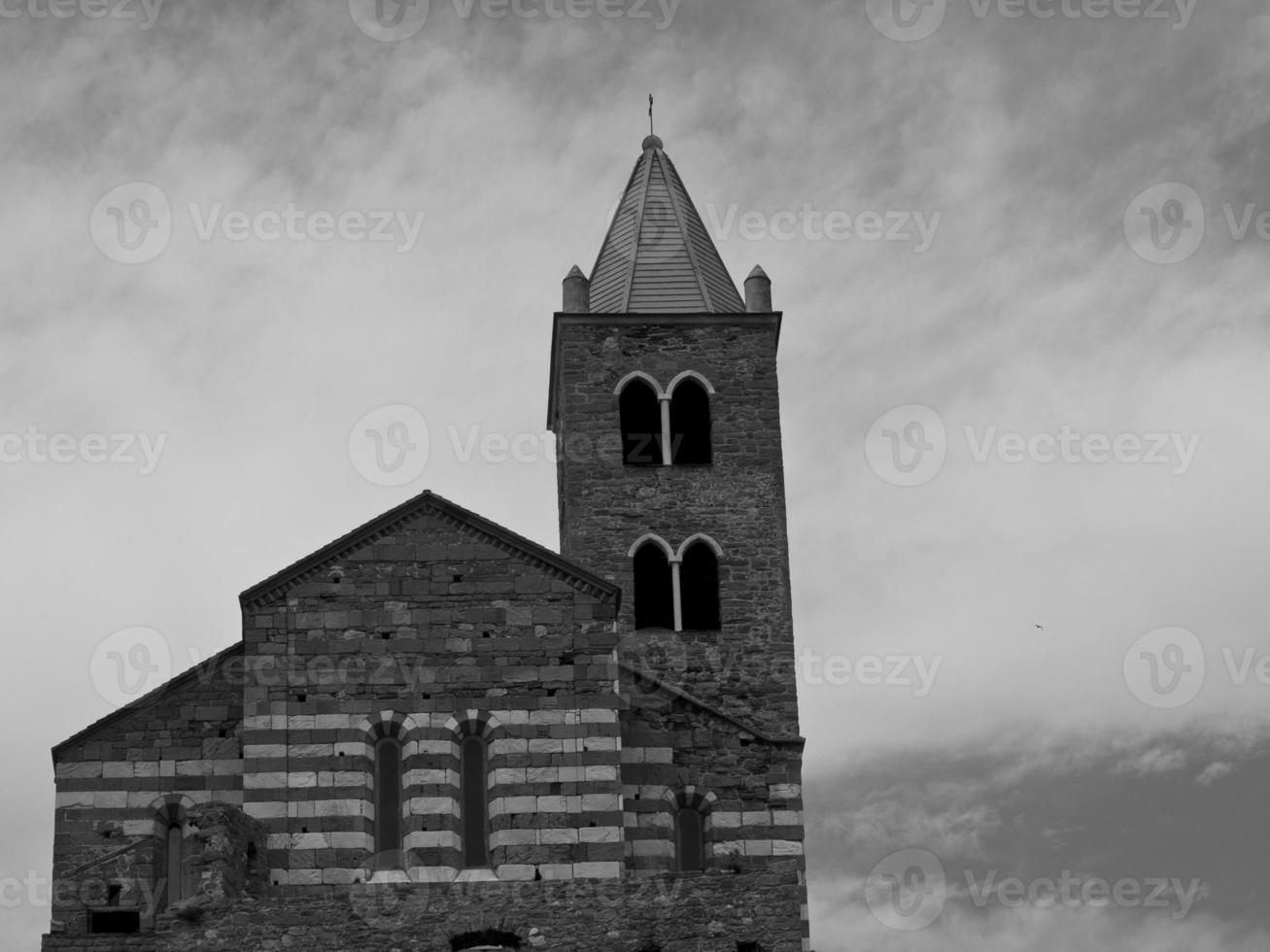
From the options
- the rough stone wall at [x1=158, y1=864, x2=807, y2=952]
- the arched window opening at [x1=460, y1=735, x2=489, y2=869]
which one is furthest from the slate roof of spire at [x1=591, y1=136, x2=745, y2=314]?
the rough stone wall at [x1=158, y1=864, x2=807, y2=952]

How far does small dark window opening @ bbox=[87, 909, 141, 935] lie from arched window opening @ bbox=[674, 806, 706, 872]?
8914 mm

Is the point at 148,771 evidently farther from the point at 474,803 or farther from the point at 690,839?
the point at 690,839

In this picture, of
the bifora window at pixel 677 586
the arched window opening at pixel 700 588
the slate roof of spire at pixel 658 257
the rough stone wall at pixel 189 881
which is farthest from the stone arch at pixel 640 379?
the rough stone wall at pixel 189 881

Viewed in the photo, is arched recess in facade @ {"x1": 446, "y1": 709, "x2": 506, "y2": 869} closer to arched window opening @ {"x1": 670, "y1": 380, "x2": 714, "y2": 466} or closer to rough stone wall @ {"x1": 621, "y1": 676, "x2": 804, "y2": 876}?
rough stone wall @ {"x1": 621, "y1": 676, "x2": 804, "y2": 876}

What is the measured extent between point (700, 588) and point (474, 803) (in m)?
11.0

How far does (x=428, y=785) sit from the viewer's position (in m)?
36.8

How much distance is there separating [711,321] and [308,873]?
17.0m

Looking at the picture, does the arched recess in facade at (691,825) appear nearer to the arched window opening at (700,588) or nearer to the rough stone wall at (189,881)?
the arched window opening at (700,588)

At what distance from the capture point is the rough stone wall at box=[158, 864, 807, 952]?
33375 mm

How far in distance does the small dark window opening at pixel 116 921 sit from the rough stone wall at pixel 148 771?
0.77m

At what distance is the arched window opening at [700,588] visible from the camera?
4669 centimetres

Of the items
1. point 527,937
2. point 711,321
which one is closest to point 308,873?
point 527,937

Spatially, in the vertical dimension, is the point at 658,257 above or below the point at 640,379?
above

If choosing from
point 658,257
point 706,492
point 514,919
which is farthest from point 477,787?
point 658,257
